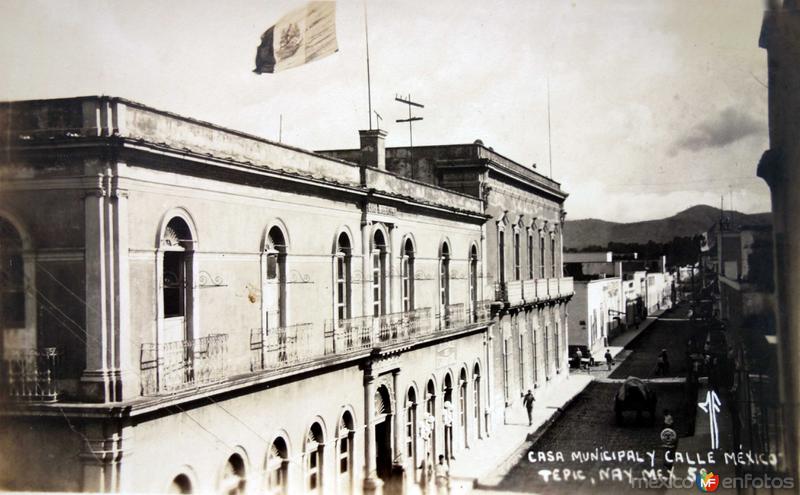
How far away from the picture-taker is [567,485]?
52.0 ft

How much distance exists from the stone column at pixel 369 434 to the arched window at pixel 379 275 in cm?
210

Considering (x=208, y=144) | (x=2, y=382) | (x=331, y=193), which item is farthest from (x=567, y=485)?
(x=2, y=382)

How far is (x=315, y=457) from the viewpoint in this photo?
1495 centimetres

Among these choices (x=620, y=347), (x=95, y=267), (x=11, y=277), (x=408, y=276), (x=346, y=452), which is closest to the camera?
(x=95, y=267)

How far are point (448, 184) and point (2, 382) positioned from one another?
17.5 metres

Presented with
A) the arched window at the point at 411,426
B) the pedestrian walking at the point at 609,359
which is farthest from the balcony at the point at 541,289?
the arched window at the point at 411,426

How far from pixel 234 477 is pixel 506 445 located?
12673 millimetres

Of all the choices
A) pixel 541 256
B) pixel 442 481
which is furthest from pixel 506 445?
pixel 541 256

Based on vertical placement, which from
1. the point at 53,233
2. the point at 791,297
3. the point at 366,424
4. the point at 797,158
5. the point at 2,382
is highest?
the point at 797,158

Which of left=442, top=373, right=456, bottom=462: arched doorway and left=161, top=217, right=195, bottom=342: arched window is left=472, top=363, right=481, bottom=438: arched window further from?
left=161, top=217, right=195, bottom=342: arched window

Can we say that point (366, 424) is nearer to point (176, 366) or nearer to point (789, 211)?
point (176, 366)

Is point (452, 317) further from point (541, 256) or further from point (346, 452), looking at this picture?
point (541, 256)

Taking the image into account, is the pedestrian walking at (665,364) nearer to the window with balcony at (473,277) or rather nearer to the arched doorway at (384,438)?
the window with balcony at (473,277)

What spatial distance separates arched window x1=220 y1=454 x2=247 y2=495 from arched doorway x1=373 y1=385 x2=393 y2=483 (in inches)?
231
